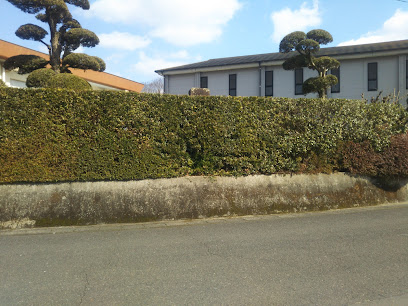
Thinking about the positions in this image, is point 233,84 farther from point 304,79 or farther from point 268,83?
point 304,79

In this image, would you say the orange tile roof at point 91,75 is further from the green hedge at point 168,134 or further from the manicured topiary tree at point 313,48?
the manicured topiary tree at point 313,48

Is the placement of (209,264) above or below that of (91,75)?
below

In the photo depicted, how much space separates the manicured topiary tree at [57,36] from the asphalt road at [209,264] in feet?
19.4

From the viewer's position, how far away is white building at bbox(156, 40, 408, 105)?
2034cm

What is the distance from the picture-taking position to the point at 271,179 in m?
8.18

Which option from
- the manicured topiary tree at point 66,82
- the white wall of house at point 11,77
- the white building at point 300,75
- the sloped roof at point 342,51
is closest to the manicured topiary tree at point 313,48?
the white building at point 300,75

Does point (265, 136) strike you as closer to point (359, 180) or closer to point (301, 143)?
point (301, 143)

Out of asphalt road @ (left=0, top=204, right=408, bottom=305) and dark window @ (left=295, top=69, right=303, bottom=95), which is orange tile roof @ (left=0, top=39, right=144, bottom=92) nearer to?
asphalt road @ (left=0, top=204, right=408, bottom=305)

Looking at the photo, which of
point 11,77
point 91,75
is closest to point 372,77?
point 91,75

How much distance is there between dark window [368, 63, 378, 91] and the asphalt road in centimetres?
1684

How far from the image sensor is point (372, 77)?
21.0 meters

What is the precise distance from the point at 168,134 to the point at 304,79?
57.2ft

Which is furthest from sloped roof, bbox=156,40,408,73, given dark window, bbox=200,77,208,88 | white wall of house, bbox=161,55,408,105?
dark window, bbox=200,77,208,88

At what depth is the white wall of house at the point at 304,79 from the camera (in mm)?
20375
